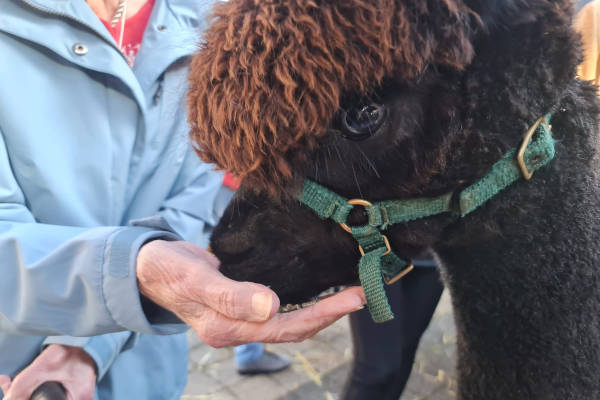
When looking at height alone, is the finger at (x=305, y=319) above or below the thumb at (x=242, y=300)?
below

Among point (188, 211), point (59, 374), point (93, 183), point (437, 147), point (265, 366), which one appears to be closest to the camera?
point (437, 147)

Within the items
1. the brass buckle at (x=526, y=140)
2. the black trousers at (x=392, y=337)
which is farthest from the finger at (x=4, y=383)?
the brass buckle at (x=526, y=140)

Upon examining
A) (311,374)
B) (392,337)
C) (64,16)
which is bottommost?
(311,374)

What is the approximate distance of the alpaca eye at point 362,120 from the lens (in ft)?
3.43

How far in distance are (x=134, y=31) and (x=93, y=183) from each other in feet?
2.07

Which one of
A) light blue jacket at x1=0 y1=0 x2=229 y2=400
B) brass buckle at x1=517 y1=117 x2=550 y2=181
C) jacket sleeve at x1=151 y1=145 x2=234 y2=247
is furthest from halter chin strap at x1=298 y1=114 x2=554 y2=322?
jacket sleeve at x1=151 y1=145 x2=234 y2=247

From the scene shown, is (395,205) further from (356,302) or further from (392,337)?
(392,337)

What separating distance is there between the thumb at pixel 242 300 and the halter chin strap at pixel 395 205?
26cm

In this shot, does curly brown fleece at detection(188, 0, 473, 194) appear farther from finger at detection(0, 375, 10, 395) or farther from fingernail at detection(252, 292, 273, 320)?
finger at detection(0, 375, 10, 395)

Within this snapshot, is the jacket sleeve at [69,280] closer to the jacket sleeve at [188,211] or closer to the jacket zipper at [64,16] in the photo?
the jacket sleeve at [188,211]

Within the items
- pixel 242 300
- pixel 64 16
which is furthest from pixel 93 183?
pixel 242 300

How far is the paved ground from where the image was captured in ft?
9.86

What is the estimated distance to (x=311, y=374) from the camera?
3178 millimetres

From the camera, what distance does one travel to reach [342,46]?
3.15 ft
